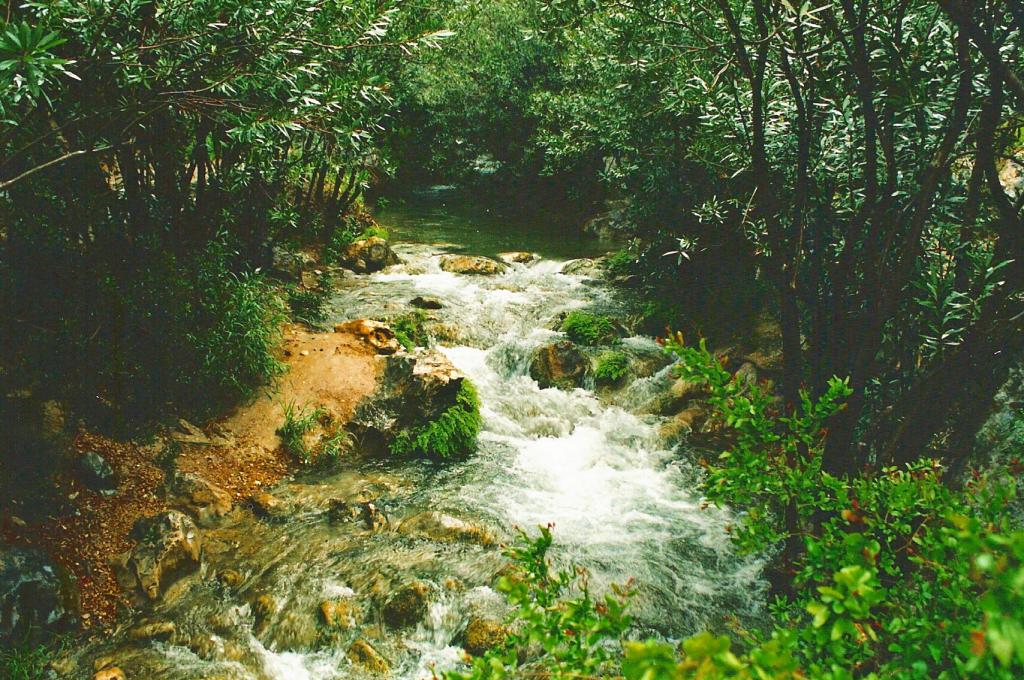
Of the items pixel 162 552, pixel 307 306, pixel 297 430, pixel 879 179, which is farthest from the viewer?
pixel 307 306

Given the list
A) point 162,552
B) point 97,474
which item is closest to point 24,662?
point 162,552

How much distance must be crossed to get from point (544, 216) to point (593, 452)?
17.8 m

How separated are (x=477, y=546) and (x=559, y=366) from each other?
493 centimetres

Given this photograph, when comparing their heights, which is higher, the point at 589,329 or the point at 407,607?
the point at 589,329

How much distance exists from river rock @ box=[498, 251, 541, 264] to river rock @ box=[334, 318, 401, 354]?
23.7 ft

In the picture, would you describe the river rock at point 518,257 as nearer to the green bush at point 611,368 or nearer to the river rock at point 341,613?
the green bush at point 611,368

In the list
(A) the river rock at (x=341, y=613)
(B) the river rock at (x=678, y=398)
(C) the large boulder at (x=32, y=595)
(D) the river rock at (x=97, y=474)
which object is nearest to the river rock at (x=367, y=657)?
(A) the river rock at (x=341, y=613)

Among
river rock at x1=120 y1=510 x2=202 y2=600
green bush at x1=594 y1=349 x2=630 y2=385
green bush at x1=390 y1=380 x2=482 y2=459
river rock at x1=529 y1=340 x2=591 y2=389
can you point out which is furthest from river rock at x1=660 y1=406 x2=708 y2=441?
river rock at x1=120 y1=510 x2=202 y2=600

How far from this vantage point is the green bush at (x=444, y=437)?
943cm

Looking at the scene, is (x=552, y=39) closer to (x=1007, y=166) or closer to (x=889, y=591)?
(x=889, y=591)

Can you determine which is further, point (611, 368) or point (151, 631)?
point (611, 368)

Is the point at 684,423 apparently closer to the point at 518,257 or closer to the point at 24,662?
the point at 24,662

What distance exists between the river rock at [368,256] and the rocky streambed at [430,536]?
5369 millimetres

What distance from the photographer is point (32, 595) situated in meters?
5.65
